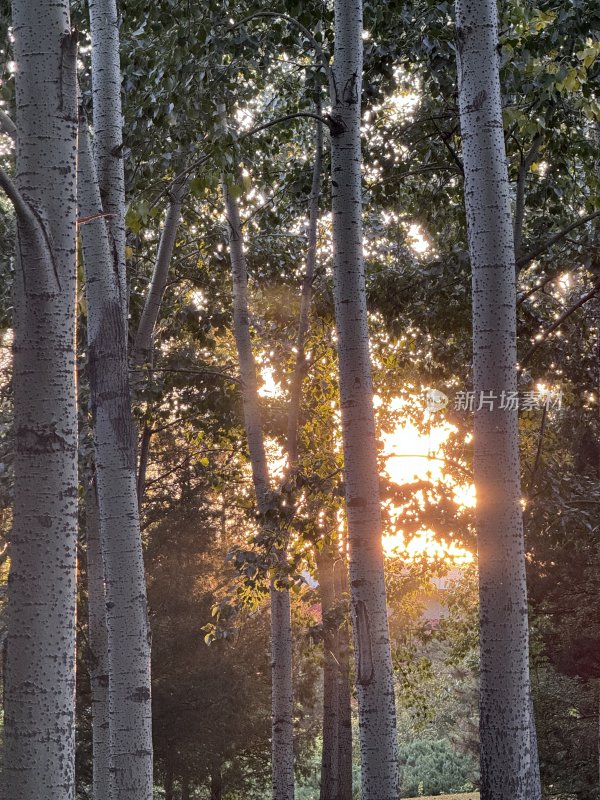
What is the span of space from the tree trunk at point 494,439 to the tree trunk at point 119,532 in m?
1.83

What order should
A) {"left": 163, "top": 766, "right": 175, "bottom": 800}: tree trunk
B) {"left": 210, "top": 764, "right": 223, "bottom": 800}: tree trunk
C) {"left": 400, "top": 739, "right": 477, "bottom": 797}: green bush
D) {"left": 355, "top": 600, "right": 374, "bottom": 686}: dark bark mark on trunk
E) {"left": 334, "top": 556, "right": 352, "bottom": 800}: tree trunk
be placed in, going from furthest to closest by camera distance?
1. {"left": 400, "top": 739, "right": 477, "bottom": 797}: green bush
2. {"left": 210, "top": 764, "right": 223, "bottom": 800}: tree trunk
3. {"left": 163, "top": 766, "right": 175, "bottom": 800}: tree trunk
4. {"left": 334, "top": 556, "right": 352, "bottom": 800}: tree trunk
5. {"left": 355, "top": 600, "right": 374, "bottom": 686}: dark bark mark on trunk

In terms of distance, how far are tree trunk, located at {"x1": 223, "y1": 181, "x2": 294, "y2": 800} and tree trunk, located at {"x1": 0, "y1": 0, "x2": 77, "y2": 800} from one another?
271 inches

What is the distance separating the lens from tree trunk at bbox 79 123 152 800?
16.5 feet

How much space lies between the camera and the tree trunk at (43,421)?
2.72 meters

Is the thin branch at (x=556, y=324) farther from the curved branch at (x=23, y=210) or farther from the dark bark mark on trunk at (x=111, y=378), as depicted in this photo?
the curved branch at (x=23, y=210)

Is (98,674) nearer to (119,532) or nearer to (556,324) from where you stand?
(119,532)

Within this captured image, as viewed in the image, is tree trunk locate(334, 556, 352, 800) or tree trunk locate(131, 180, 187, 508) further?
tree trunk locate(334, 556, 352, 800)

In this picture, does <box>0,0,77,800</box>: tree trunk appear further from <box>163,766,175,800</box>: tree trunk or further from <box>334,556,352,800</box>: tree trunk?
<box>163,766,175,800</box>: tree trunk

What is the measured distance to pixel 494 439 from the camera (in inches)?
195

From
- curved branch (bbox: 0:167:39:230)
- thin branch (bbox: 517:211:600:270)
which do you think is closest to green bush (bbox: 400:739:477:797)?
thin branch (bbox: 517:211:600:270)

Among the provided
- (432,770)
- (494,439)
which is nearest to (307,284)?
(494,439)

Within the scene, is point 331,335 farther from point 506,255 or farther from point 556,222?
point 506,255

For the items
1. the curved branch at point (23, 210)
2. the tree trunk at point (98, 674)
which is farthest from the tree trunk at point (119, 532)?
the tree trunk at point (98, 674)

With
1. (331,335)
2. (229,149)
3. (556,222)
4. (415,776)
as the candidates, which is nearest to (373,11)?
(556,222)
